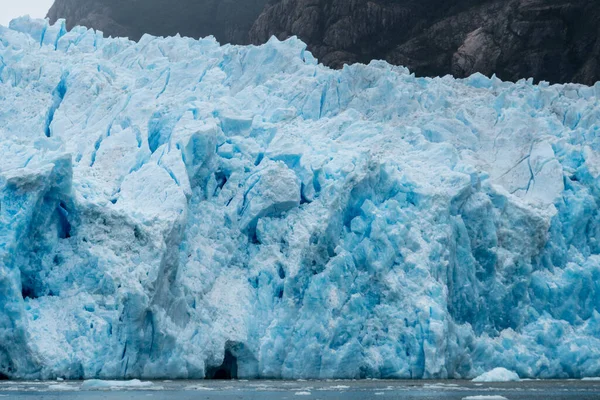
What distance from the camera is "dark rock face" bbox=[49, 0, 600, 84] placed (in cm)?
2783

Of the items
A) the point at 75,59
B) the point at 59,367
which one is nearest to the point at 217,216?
the point at 59,367

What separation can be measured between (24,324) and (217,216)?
439 centimetres

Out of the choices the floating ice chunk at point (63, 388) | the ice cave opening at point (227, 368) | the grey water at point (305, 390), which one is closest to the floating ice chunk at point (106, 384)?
the grey water at point (305, 390)

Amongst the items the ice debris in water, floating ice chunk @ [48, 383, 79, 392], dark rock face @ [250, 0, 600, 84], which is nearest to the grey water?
floating ice chunk @ [48, 383, 79, 392]

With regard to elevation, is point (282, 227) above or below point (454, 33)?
below

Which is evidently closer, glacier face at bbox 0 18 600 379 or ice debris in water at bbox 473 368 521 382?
glacier face at bbox 0 18 600 379

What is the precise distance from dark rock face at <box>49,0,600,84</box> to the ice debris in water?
1443 cm

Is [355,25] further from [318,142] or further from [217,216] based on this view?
[217,216]

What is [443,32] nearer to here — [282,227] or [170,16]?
[170,16]

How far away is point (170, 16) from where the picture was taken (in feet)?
114

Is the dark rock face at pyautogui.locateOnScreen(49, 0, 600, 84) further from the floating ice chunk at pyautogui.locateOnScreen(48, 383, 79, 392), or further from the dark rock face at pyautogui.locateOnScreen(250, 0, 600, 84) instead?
the floating ice chunk at pyautogui.locateOnScreen(48, 383, 79, 392)

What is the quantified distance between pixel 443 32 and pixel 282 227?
50.6ft

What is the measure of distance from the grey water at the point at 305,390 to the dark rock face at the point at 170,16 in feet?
70.8

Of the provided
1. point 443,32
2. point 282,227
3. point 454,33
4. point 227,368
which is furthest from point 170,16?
point 227,368
